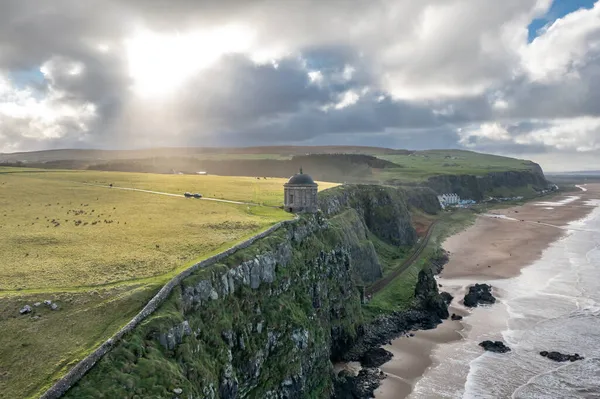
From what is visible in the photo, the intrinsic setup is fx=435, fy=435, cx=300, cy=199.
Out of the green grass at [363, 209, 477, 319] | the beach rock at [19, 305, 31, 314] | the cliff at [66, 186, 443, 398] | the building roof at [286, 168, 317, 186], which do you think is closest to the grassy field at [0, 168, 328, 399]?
the beach rock at [19, 305, 31, 314]

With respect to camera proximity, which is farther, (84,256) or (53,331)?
(84,256)

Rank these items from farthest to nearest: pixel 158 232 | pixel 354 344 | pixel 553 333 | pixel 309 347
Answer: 1. pixel 553 333
2. pixel 354 344
3. pixel 158 232
4. pixel 309 347

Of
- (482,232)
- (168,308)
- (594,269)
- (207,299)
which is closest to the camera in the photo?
(168,308)

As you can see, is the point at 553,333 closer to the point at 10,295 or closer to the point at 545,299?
the point at 545,299

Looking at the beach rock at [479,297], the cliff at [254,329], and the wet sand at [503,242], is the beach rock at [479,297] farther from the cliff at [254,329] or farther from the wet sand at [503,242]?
the wet sand at [503,242]

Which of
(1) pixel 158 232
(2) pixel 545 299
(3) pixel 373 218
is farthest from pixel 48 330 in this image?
(3) pixel 373 218

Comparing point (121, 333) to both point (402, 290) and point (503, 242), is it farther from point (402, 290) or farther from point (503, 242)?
point (503, 242)

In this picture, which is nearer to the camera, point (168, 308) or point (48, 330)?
point (48, 330)

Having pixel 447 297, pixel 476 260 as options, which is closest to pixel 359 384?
pixel 447 297
